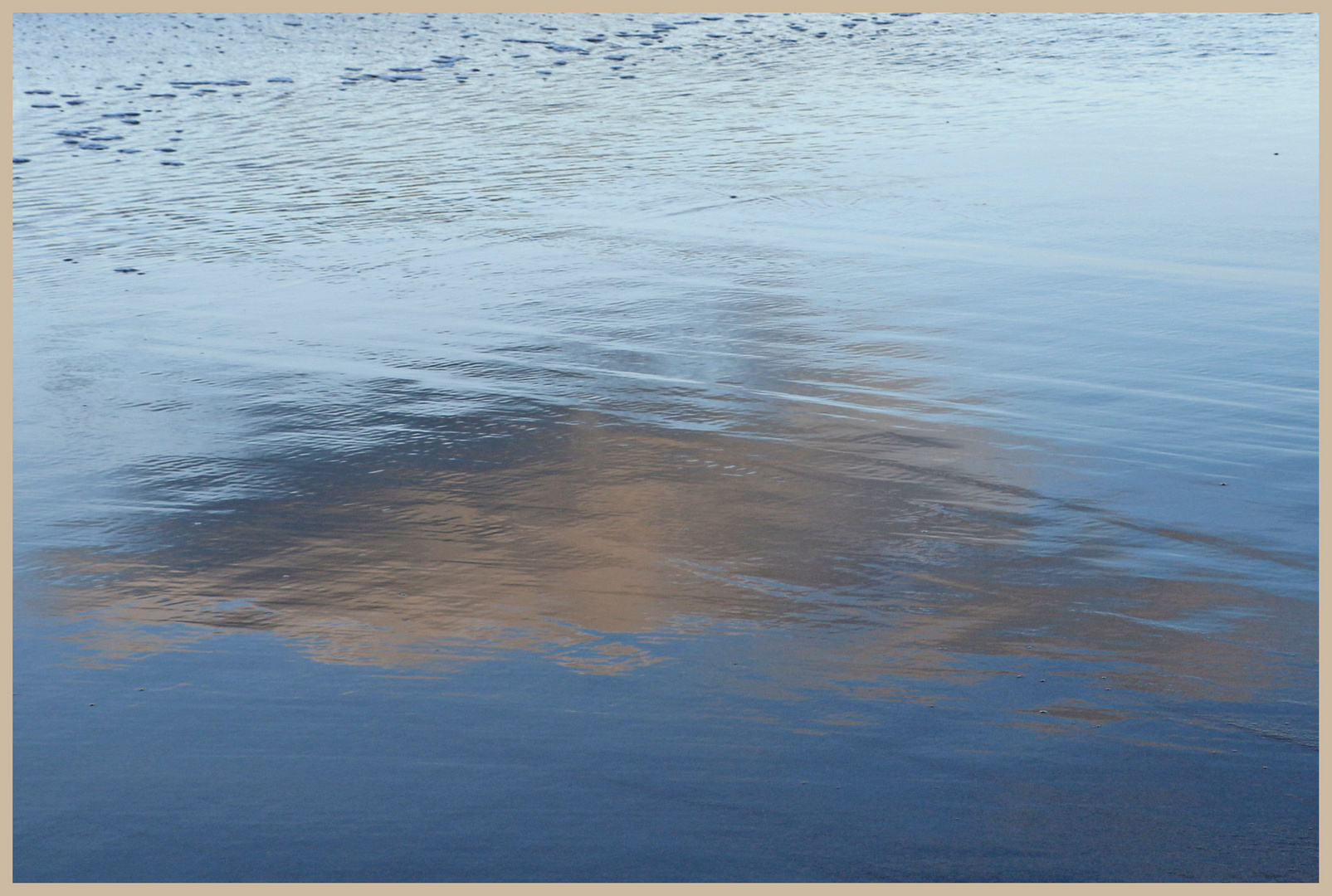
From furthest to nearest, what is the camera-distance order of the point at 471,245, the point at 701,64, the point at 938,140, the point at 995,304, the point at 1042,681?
the point at 701,64, the point at 938,140, the point at 471,245, the point at 995,304, the point at 1042,681

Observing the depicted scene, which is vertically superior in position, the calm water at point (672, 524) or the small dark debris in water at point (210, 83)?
the small dark debris in water at point (210, 83)

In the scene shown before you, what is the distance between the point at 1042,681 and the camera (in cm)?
374

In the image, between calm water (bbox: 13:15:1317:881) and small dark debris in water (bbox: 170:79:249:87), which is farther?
small dark debris in water (bbox: 170:79:249:87)

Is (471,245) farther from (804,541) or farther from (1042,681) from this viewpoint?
(1042,681)

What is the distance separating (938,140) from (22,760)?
1082 cm

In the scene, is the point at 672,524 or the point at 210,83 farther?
the point at 210,83

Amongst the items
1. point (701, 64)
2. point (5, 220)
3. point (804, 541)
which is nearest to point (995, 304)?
point (804, 541)

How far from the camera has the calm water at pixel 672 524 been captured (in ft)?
10.6

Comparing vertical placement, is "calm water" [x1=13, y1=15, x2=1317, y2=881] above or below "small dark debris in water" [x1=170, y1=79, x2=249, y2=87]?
below

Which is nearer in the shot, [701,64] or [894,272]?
[894,272]

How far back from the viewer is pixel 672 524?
4754 millimetres

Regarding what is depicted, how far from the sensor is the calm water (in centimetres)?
324

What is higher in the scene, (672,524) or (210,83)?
(210,83)

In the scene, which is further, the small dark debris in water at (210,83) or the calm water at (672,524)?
the small dark debris in water at (210,83)
